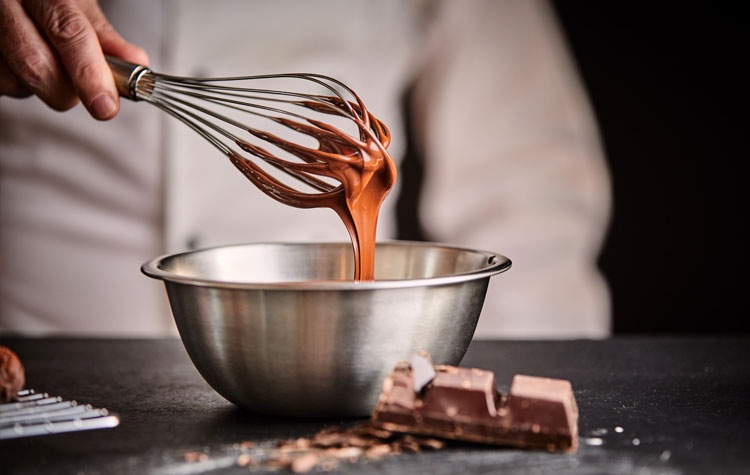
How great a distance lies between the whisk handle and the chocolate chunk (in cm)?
35

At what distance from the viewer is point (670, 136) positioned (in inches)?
72.6

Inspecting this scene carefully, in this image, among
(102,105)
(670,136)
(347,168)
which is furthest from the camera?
(670,136)

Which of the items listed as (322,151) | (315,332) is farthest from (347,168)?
(315,332)

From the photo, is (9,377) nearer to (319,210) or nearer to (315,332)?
(315,332)

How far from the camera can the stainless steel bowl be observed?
2.35 feet

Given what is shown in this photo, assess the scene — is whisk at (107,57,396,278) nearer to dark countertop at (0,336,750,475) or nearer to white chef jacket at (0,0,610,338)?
dark countertop at (0,336,750,475)

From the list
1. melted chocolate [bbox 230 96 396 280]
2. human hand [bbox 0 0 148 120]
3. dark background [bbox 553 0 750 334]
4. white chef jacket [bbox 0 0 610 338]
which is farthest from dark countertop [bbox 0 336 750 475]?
dark background [bbox 553 0 750 334]

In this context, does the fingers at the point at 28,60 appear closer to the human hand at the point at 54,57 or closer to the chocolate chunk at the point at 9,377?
the human hand at the point at 54,57

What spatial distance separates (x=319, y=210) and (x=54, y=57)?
2.22 ft

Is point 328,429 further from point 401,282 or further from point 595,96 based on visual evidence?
point 595,96

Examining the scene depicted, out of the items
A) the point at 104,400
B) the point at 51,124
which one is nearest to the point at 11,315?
the point at 51,124

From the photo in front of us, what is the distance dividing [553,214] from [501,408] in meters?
1.07

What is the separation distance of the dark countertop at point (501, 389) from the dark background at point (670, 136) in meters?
0.73

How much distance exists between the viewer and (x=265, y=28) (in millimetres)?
1576
